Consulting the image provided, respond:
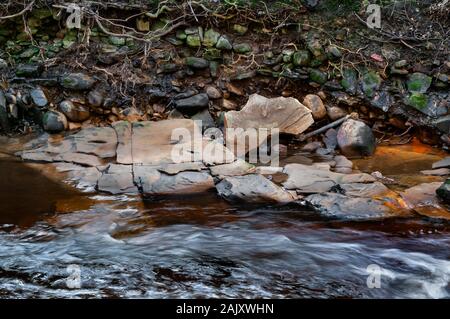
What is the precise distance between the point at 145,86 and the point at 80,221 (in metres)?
2.99

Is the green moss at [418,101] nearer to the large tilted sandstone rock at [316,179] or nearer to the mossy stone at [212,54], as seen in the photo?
→ the large tilted sandstone rock at [316,179]

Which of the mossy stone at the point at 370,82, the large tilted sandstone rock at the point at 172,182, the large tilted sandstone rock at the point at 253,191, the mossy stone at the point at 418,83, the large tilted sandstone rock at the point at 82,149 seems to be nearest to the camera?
the large tilted sandstone rock at the point at 253,191

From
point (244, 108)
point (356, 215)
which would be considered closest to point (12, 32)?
point (244, 108)

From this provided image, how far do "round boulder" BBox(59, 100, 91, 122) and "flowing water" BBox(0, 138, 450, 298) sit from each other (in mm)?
1771

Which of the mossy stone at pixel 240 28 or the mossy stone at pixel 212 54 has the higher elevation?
the mossy stone at pixel 240 28

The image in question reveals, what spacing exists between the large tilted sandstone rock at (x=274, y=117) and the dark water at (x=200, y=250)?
1.59 meters

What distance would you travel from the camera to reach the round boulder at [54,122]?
5938 mm

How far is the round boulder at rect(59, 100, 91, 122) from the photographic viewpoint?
6109 mm

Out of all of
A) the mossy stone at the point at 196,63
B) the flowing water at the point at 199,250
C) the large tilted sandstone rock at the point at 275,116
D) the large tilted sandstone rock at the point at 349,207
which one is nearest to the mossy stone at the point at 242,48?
the mossy stone at the point at 196,63

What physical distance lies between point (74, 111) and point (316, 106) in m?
3.31

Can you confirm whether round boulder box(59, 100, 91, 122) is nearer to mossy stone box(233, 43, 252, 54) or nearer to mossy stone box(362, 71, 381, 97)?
mossy stone box(233, 43, 252, 54)

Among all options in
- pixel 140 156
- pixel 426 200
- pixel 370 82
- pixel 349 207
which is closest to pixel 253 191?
pixel 349 207

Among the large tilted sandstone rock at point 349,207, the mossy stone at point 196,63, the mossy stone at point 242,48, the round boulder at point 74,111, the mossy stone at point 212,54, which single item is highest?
the mossy stone at point 242,48

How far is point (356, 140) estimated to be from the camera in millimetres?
5586
